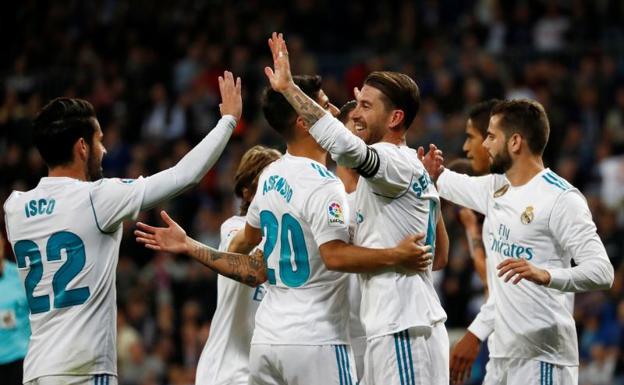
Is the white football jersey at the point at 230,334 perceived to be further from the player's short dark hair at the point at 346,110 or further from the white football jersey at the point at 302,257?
the player's short dark hair at the point at 346,110

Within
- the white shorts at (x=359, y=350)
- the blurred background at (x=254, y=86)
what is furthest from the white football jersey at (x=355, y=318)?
the blurred background at (x=254, y=86)

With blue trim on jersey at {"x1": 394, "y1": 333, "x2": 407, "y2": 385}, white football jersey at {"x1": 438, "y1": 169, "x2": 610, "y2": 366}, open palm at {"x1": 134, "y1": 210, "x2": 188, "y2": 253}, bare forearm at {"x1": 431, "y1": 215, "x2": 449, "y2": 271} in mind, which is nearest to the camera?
blue trim on jersey at {"x1": 394, "y1": 333, "x2": 407, "y2": 385}

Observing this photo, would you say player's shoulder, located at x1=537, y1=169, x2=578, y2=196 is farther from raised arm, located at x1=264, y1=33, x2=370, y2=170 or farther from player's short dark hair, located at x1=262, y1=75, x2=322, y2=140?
player's short dark hair, located at x1=262, y1=75, x2=322, y2=140

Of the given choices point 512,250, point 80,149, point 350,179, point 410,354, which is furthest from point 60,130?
point 512,250

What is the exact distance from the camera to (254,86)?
17375 mm

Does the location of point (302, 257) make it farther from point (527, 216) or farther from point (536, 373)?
point (536, 373)

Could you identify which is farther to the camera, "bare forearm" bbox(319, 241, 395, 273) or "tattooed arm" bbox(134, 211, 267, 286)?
"tattooed arm" bbox(134, 211, 267, 286)

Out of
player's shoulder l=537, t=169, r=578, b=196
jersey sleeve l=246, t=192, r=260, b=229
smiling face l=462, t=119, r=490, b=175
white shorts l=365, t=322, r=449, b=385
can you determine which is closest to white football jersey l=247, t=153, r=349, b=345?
jersey sleeve l=246, t=192, r=260, b=229

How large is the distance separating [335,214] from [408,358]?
33.6 inches

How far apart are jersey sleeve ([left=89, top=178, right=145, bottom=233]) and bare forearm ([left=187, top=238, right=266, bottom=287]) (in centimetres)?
56

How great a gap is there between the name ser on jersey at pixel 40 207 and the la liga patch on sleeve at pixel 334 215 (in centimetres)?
149

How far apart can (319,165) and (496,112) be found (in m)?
1.30

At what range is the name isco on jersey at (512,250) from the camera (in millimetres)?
6734

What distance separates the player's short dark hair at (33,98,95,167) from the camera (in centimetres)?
629
